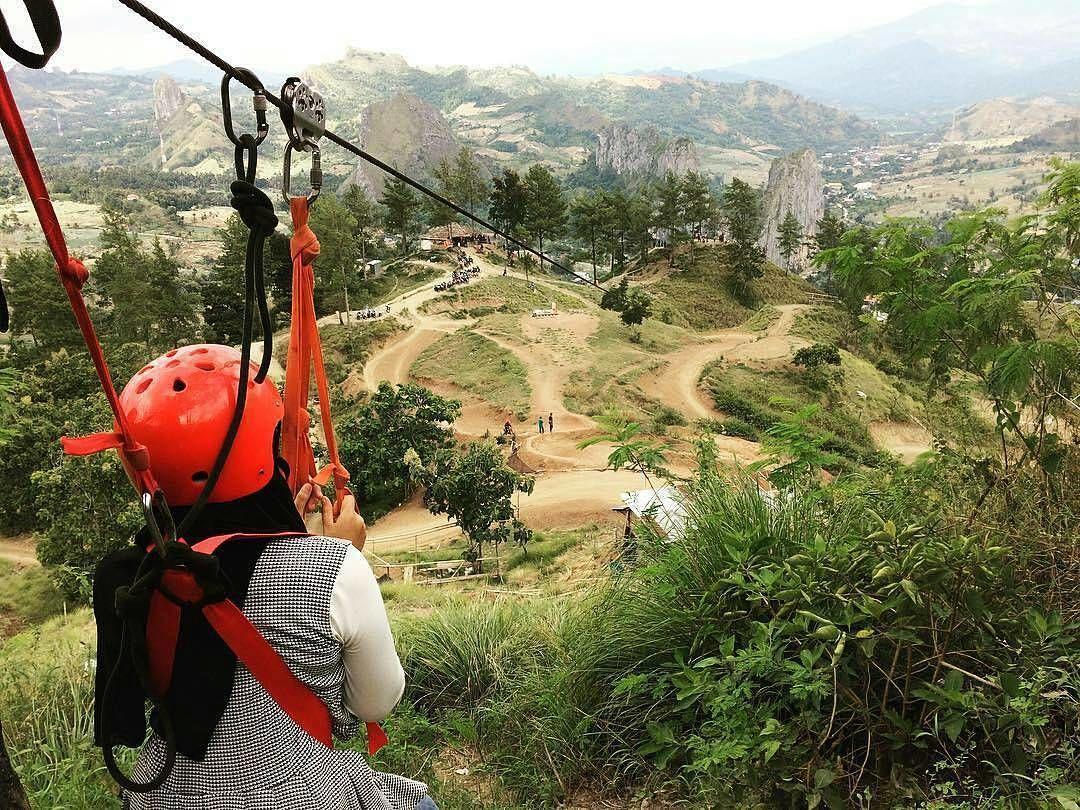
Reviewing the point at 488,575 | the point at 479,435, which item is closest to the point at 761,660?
the point at 488,575

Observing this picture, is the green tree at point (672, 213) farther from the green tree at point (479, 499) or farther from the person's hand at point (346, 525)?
the person's hand at point (346, 525)

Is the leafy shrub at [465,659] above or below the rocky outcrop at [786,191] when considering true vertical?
above

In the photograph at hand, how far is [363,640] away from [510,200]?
46299mm

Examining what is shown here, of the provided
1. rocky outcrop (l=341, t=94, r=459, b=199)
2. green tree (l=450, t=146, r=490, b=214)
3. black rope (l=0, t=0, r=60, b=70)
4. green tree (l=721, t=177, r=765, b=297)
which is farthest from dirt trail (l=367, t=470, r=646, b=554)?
rocky outcrop (l=341, t=94, r=459, b=199)

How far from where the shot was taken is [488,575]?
14.6 metres

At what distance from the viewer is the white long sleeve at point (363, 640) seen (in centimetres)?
154

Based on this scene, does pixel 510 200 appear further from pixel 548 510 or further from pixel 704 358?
pixel 548 510

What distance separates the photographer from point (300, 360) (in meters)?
2.01

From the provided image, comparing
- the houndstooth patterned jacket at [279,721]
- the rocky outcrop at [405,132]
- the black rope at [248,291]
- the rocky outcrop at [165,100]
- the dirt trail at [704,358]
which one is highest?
the rocky outcrop at [165,100]

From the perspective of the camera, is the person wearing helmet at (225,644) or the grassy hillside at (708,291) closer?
the person wearing helmet at (225,644)

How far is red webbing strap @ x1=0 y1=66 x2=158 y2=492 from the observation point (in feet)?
3.44

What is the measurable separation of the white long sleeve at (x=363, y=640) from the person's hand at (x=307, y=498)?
0.59 meters

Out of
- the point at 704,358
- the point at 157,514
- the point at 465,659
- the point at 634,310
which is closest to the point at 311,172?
the point at 157,514

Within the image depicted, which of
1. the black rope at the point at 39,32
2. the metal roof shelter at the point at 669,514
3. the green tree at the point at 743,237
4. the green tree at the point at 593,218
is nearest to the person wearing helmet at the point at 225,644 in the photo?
the black rope at the point at 39,32
